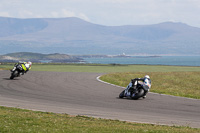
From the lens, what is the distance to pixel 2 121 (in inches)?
525

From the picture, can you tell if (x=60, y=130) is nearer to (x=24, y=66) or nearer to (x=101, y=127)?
(x=101, y=127)

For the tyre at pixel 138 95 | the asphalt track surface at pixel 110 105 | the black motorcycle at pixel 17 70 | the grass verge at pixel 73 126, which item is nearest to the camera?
the grass verge at pixel 73 126

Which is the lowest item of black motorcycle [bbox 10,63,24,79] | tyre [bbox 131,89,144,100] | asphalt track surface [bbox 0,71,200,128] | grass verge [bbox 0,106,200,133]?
grass verge [bbox 0,106,200,133]

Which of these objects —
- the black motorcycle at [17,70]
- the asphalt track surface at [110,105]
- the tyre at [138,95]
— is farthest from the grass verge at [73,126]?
the black motorcycle at [17,70]

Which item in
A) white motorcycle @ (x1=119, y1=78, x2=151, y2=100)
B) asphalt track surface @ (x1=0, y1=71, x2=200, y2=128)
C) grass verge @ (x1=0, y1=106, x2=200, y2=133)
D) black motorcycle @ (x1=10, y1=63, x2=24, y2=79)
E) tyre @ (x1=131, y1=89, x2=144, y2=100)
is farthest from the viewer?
black motorcycle @ (x1=10, y1=63, x2=24, y2=79)

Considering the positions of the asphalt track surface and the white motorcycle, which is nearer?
the asphalt track surface

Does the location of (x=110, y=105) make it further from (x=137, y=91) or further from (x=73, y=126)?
(x=73, y=126)

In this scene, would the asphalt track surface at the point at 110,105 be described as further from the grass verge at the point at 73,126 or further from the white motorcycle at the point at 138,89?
the grass verge at the point at 73,126

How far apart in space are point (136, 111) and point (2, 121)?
7392mm

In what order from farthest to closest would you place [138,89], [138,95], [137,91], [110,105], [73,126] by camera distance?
1. [138,89]
2. [137,91]
3. [138,95]
4. [110,105]
5. [73,126]

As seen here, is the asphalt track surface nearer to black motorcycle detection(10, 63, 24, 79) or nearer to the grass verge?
the grass verge

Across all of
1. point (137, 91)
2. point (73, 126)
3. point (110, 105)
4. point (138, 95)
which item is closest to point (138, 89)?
point (137, 91)

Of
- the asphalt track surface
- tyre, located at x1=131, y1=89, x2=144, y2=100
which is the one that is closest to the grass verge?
the asphalt track surface

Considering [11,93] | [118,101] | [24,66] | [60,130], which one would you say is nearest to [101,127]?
[60,130]
